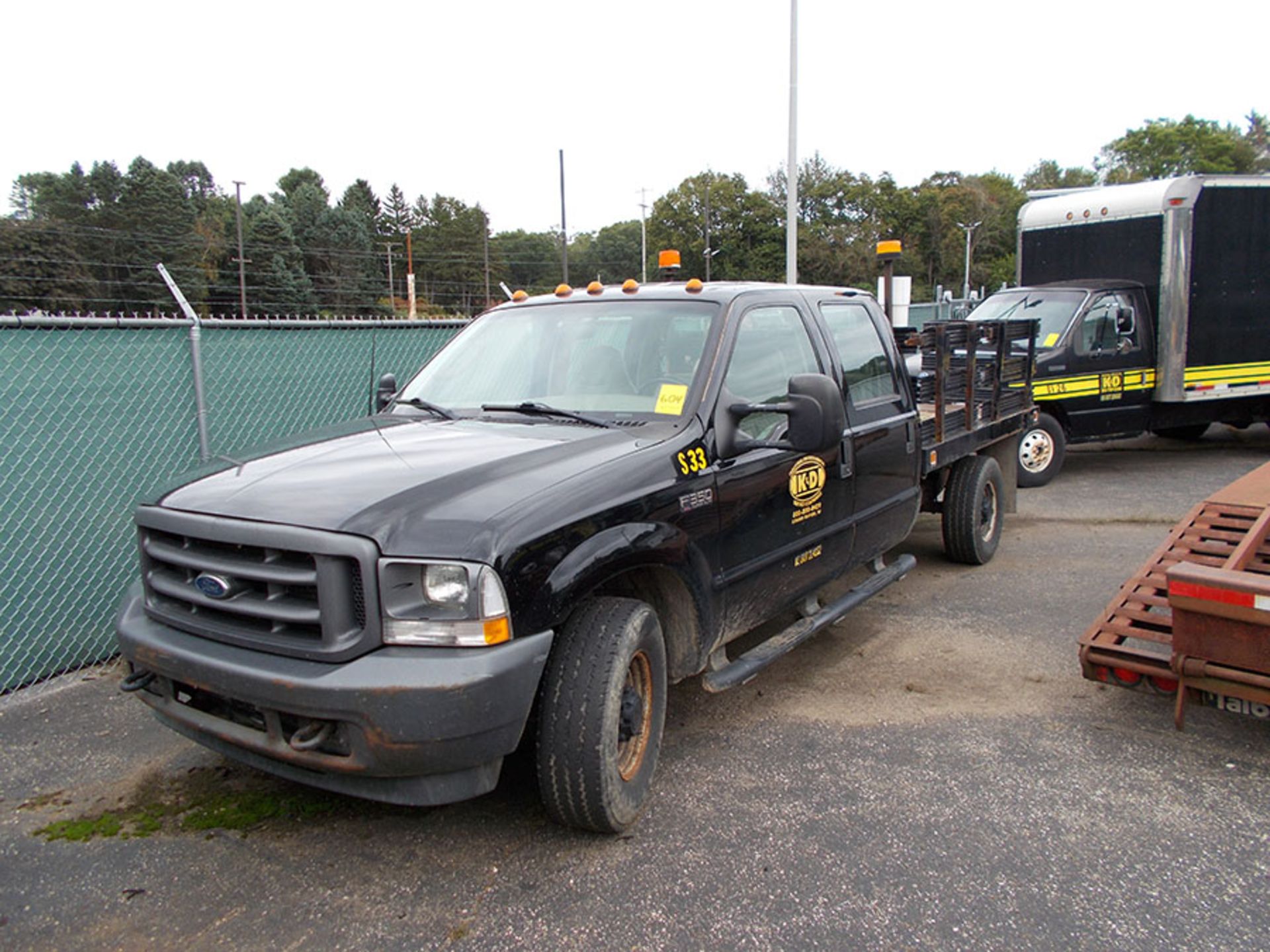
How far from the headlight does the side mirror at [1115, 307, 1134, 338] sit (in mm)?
9690

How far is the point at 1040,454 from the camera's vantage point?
9.62 m

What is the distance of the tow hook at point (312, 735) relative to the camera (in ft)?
8.45

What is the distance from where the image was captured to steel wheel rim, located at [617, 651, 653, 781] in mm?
3109

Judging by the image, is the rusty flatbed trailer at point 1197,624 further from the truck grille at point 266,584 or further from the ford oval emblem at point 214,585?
the ford oval emblem at point 214,585

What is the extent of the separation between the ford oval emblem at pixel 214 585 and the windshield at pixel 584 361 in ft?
4.62

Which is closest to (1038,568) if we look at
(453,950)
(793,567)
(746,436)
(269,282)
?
(793,567)

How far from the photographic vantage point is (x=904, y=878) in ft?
9.46

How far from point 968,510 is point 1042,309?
5.02 meters

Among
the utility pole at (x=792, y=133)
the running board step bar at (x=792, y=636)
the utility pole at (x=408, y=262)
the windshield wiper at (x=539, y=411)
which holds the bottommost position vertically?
the running board step bar at (x=792, y=636)

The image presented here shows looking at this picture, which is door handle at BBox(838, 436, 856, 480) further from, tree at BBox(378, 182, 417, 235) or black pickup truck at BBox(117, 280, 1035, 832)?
tree at BBox(378, 182, 417, 235)

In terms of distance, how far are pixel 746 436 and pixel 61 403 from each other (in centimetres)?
359

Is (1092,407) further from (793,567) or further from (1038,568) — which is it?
(793,567)

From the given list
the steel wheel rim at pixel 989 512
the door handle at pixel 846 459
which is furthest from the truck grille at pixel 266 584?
the steel wheel rim at pixel 989 512

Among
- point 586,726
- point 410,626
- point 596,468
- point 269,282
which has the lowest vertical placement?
point 586,726
